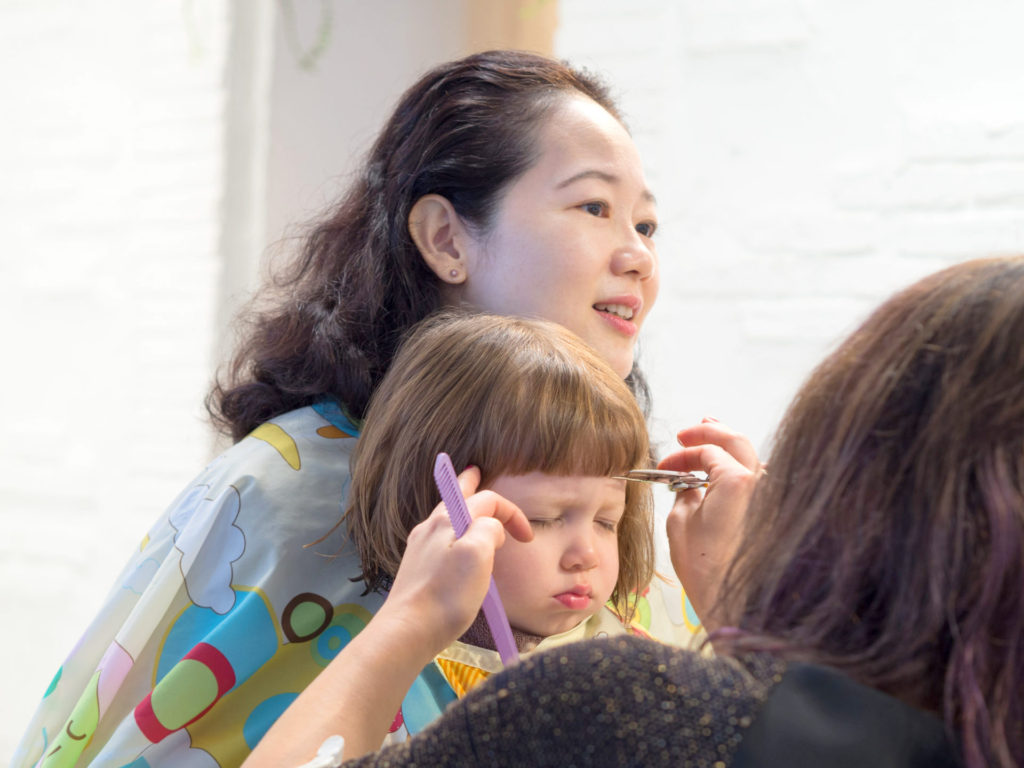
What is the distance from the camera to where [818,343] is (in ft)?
6.81

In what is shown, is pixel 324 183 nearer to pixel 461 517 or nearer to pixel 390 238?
pixel 390 238

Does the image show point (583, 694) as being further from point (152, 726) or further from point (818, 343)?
point (818, 343)

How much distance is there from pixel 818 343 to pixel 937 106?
1.58 feet

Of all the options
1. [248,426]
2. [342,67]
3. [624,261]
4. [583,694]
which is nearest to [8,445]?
[342,67]

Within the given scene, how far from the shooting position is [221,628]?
112 centimetres

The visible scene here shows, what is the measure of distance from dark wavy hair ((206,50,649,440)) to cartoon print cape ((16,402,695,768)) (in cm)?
16

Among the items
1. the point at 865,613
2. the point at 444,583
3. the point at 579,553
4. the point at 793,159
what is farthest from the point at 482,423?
the point at 793,159

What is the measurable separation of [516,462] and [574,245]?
1.44 ft

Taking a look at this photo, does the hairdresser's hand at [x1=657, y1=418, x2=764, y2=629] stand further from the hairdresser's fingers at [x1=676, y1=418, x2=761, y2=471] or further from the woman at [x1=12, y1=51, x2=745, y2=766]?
the woman at [x1=12, y1=51, x2=745, y2=766]

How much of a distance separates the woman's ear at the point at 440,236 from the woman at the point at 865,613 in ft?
2.89

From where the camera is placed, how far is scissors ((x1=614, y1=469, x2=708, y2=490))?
112cm

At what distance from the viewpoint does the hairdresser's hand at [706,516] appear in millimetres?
1136

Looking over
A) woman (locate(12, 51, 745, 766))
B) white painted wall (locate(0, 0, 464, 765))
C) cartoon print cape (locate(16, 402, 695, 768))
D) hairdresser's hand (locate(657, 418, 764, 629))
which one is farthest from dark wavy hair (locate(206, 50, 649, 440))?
white painted wall (locate(0, 0, 464, 765))

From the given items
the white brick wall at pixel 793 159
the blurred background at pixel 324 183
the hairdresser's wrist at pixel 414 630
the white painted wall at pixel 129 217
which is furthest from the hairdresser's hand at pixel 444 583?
the white painted wall at pixel 129 217
